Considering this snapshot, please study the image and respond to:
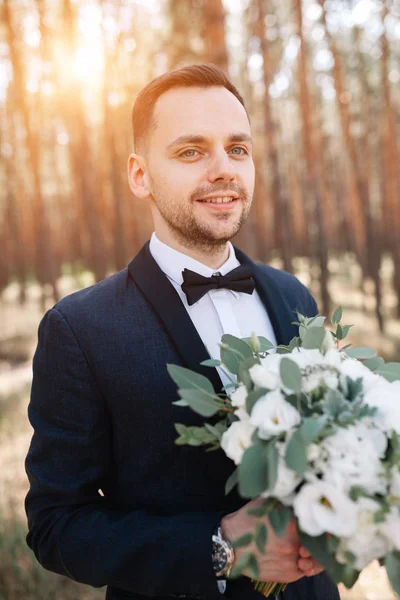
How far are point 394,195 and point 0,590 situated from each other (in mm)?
12968

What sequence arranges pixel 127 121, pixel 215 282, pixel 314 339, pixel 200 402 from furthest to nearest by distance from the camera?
1. pixel 127 121
2. pixel 215 282
3. pixel 314 339
4. pixel 200 402

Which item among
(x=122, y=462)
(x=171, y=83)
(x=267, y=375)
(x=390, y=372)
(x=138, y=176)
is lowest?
(x=122, y=462)

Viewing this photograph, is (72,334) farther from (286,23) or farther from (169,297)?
(286,23)

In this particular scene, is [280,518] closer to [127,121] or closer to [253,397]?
[253,397]

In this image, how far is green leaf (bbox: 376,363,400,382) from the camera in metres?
1.63

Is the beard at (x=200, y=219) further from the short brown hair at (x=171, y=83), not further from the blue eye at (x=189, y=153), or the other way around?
the short brown hair at (x=171, y=83)

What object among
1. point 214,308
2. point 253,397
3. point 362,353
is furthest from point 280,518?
point 214,308

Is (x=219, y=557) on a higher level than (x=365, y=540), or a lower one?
lower

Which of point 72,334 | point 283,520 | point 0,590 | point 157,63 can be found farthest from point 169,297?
point 157,63

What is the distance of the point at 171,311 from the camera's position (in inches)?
79.1

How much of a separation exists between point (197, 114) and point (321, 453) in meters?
1.38

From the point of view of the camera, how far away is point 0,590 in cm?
411

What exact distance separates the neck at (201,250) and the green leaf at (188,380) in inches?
30.2

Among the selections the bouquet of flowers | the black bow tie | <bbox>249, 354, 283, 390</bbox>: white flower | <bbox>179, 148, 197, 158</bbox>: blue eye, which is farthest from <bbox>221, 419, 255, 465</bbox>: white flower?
<bbox>179, 148, 197, 158</bbox>: blue eye
